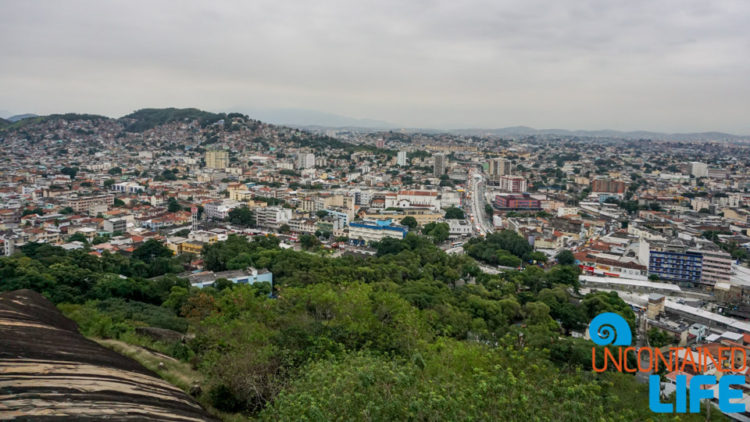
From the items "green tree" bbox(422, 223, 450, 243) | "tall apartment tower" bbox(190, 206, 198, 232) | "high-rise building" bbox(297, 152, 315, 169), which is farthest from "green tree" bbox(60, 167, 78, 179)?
"green tree" bbox(422, 223, 450, 243)

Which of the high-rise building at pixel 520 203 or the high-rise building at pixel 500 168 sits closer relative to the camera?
the high-rise building at pixel 520 203

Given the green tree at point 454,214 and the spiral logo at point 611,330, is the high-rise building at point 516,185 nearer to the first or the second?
the green tree at point 454,214

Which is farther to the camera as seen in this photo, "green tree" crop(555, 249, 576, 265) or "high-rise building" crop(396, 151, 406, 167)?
"high-rise building" crop(396, 151, 406, 167)

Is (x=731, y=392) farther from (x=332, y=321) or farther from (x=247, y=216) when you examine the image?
(x=247, y=216)

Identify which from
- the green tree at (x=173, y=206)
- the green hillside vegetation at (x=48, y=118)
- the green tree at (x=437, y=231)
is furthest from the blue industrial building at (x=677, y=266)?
the green hillside vegetation at (x=48, y=118)

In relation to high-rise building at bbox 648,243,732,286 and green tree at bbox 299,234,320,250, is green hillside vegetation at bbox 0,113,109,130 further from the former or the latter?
high-rise building at bbox 648,243,732,286
